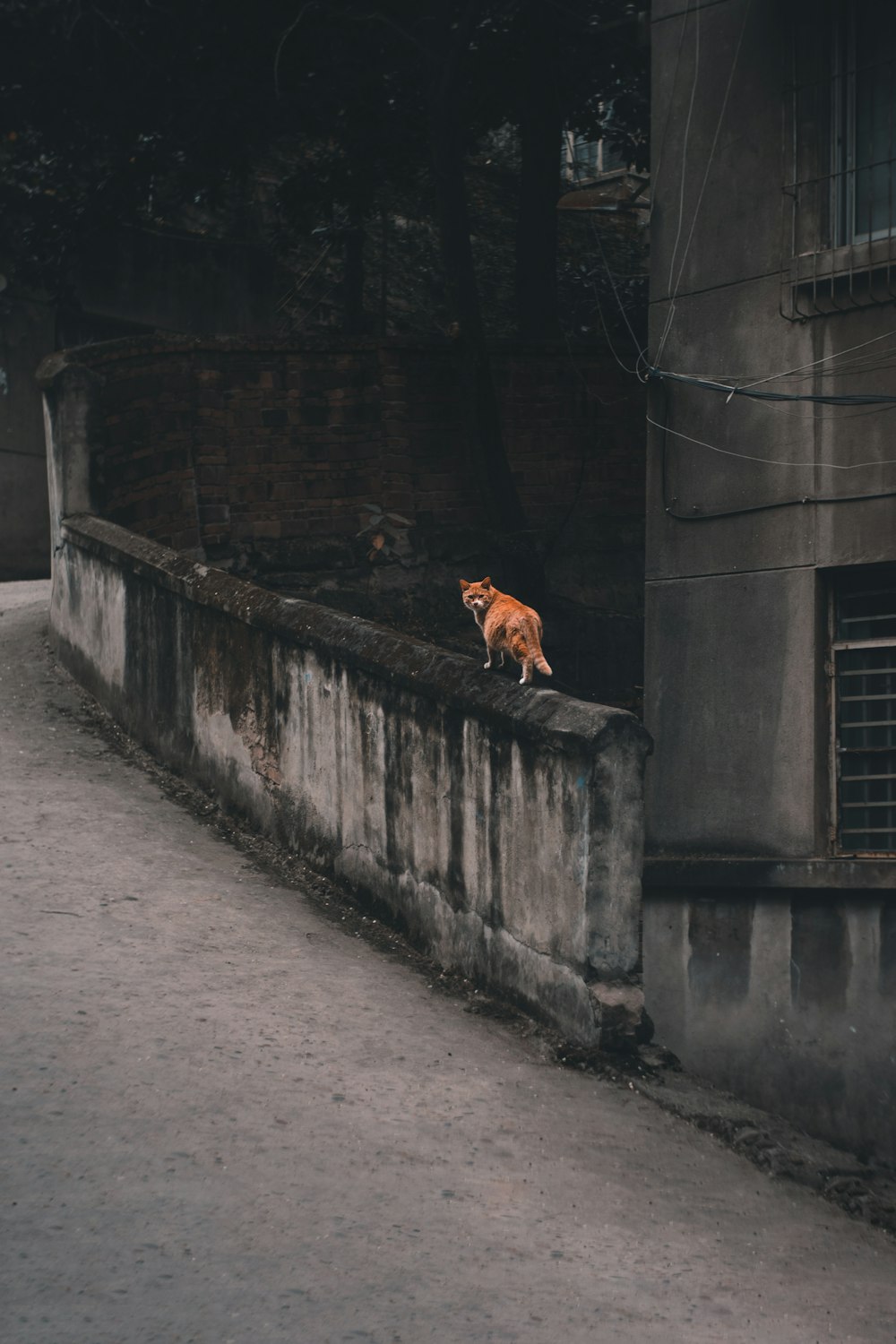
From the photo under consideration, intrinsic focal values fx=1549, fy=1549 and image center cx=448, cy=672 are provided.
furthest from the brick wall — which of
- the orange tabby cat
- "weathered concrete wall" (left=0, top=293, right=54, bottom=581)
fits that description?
"weathered concrete wall" (left=0, top=293, right=54, bottom=581)

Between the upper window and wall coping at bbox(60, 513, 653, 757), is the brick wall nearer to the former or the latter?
wall coping at bbox(60, 513, 653, 757)

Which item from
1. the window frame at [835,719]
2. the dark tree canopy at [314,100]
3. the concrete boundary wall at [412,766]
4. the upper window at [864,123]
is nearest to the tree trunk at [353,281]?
the dark tree canopy at [314,100]

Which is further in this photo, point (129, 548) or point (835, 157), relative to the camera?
point (129, 548)

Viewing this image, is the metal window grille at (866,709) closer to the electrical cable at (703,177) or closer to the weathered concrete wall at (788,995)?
the weathered concrete wall at (788,995)

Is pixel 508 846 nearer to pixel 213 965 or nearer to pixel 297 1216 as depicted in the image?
pixel 213 965

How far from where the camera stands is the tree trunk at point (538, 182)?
49.6 ft

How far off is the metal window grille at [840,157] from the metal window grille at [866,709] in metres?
1.62

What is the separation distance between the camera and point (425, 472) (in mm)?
13938

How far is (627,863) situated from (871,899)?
250 cm

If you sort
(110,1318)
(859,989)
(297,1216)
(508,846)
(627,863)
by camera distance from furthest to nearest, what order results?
1. (859,989)
2. (508,846)
3. (627,863)
4. (297,1216)
5. (110,1318)

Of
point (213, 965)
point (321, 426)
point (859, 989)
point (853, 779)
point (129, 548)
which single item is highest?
point (321, 426)

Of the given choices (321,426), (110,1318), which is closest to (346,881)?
(110,1318)

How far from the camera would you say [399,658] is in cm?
789

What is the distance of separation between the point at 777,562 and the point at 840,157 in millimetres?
2306
